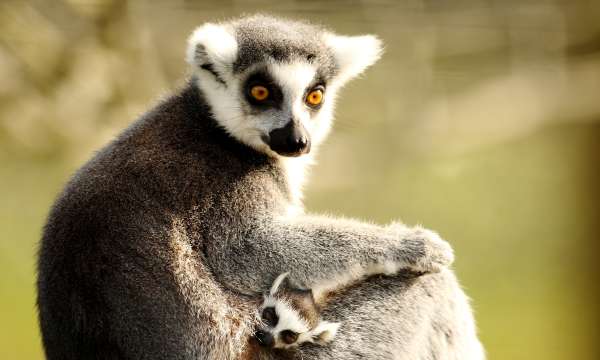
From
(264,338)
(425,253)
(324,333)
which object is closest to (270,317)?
(264,338)

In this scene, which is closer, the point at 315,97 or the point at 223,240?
the point at 223,240

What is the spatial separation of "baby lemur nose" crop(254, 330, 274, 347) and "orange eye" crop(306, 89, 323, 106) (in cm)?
84

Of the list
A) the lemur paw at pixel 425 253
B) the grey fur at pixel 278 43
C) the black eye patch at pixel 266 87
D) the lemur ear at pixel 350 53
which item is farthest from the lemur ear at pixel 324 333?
the lemur ear at pixel 350 53

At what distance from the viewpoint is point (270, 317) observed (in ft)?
8.29

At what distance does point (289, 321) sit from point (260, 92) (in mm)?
795

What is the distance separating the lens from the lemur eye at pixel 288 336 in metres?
2.48

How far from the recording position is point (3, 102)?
4.67 meters

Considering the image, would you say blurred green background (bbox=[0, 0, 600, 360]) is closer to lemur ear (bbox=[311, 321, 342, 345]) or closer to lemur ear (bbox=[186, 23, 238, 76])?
lemur ear (bbox=[186, 23, 238, 76])

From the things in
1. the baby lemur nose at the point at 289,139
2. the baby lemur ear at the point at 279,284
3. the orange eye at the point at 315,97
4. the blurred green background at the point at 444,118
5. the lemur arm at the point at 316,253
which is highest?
the blurred green background at the point at 444,118

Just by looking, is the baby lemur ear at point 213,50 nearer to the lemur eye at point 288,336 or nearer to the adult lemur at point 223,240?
the adult lemur at point 223,240

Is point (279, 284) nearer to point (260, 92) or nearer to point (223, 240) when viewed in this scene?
point (223, 240)

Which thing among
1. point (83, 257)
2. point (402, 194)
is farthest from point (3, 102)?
point (83, 257)

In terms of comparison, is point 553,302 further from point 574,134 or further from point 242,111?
point 242,111

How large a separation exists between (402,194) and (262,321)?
2.19 m
